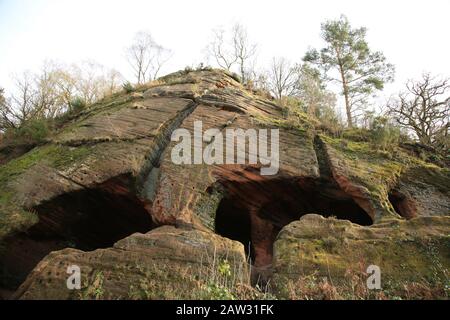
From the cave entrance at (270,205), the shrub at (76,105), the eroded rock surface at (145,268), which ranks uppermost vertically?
the shrub at (76,105)

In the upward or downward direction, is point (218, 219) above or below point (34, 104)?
below

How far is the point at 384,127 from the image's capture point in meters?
11.9

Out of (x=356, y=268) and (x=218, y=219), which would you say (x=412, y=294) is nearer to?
(x=356, y=268)

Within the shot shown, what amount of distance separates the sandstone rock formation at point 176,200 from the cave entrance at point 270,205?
40mm

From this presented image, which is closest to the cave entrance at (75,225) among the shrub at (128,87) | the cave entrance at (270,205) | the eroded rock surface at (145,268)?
the eroded rock surface at (145,268)

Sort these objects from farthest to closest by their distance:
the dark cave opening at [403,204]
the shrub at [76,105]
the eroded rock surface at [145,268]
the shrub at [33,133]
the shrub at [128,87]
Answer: the shrub at [76,105] < the shrub at [128,87] < the shrub at [33,133] < the dark cave opening at [403,204] < the eroded rock surface at [145,268]

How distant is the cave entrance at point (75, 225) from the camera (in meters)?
8.77

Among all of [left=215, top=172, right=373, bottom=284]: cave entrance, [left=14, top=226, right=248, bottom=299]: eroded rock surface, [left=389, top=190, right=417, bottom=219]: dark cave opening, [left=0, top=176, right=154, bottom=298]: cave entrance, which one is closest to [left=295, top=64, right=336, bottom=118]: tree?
[left=215, top=172, right=373, bottom=284]: cave entrance

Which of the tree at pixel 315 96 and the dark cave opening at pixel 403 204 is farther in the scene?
the tree at pixel 315 96

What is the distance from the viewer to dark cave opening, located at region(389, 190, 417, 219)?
9664 millimetres

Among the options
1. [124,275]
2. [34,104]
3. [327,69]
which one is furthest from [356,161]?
[34,104]

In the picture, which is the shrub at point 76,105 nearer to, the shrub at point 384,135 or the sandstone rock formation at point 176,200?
the sandstone rock formation at point 176,200

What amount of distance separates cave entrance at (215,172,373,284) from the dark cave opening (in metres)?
1.21

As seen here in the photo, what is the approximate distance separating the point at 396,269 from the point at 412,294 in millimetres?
711
